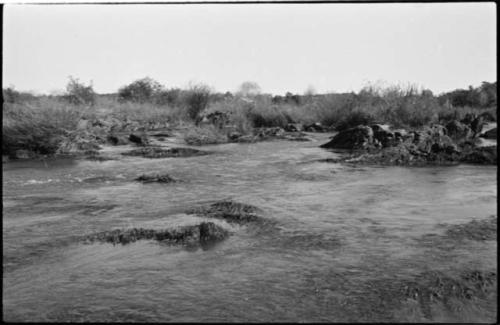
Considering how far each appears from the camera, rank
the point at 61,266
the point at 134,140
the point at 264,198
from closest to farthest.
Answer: the point at 61,266 < the point at 264,198 < the point at 134,140

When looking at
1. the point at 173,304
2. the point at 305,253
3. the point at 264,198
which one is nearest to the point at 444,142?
the point at 264,198

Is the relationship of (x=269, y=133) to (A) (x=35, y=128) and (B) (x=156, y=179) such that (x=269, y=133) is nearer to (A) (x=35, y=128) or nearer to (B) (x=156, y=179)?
(A) (x=35, y=128)

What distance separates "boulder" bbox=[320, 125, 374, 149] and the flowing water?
5644 millimetres

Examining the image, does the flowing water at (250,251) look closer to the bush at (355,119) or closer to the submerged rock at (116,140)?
the submerged rock at (116,140)

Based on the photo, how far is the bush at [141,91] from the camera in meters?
42.4

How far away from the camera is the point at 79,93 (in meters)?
33.4

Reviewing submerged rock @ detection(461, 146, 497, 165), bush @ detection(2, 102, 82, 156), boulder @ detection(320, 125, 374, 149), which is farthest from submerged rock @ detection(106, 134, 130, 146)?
submerged rock @ detection(461, 146, 497, 165)

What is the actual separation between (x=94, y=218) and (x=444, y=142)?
34.2ft

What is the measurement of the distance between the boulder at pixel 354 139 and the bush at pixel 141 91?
24.5 metres

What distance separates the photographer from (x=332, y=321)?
4.75 metres

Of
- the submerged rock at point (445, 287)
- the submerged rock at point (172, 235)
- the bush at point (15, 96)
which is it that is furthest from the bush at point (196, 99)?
the submerged rock at point (445, 287)

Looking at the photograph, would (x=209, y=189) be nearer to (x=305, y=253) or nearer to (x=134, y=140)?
(x=305, y=253)

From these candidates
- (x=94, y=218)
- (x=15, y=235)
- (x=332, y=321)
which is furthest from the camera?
(x=94, y=218)

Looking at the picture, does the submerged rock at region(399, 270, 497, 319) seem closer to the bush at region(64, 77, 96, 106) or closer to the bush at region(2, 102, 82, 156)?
Answer: the bush at region(2, 102, 82, 156)
